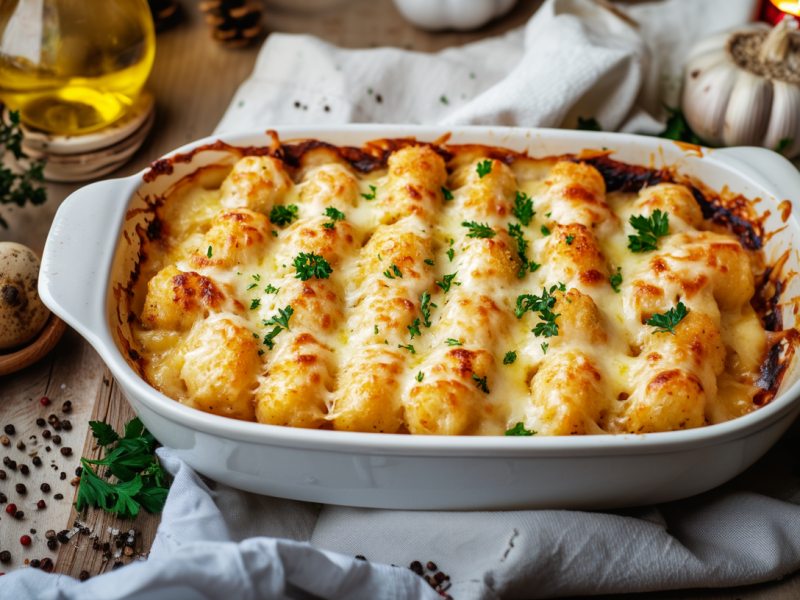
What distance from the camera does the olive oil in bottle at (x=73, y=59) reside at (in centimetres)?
273

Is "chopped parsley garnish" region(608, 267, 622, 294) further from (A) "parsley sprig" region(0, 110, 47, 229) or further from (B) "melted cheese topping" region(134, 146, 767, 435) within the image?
(A) "parsley sprig" region(0, 110, 47, 229)

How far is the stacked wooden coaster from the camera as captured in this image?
287 centimetres

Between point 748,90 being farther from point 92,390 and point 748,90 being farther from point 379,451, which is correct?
point 92,390

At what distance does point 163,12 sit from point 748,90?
8.92 ft

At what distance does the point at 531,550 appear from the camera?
1.79 metres

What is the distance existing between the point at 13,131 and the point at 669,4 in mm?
2989

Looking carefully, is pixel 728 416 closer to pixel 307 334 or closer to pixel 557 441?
pixel 557 441

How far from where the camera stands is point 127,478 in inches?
82.0

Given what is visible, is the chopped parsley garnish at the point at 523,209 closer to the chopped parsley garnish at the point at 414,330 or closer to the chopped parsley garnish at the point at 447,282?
the chopped parsley garnish at the point at 447,282

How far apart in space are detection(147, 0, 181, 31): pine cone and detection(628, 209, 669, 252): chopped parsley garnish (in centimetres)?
260

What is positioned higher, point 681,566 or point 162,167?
point 162,167

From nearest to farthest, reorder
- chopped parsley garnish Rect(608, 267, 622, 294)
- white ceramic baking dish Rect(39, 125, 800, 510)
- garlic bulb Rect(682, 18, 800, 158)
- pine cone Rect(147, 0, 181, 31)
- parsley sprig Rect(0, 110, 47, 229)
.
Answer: white ceramic baking dish Rect(39, 125, 800, 510) → chopped parsley garnish Rect(608, 267, 622, 294) → parsley sprig Rect(0, 110, 47, 229) → garlic bulb Rect(682, 18, 800, 158) → pine cone Rect(147, 0, 181, 31)

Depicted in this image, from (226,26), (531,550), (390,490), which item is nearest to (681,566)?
(531,550)

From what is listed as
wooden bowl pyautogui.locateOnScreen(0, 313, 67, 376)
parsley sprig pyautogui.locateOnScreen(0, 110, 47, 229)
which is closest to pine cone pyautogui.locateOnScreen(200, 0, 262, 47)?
parsley sprig pyautogui.locateOnScreen(0, 110, 47, 229)
